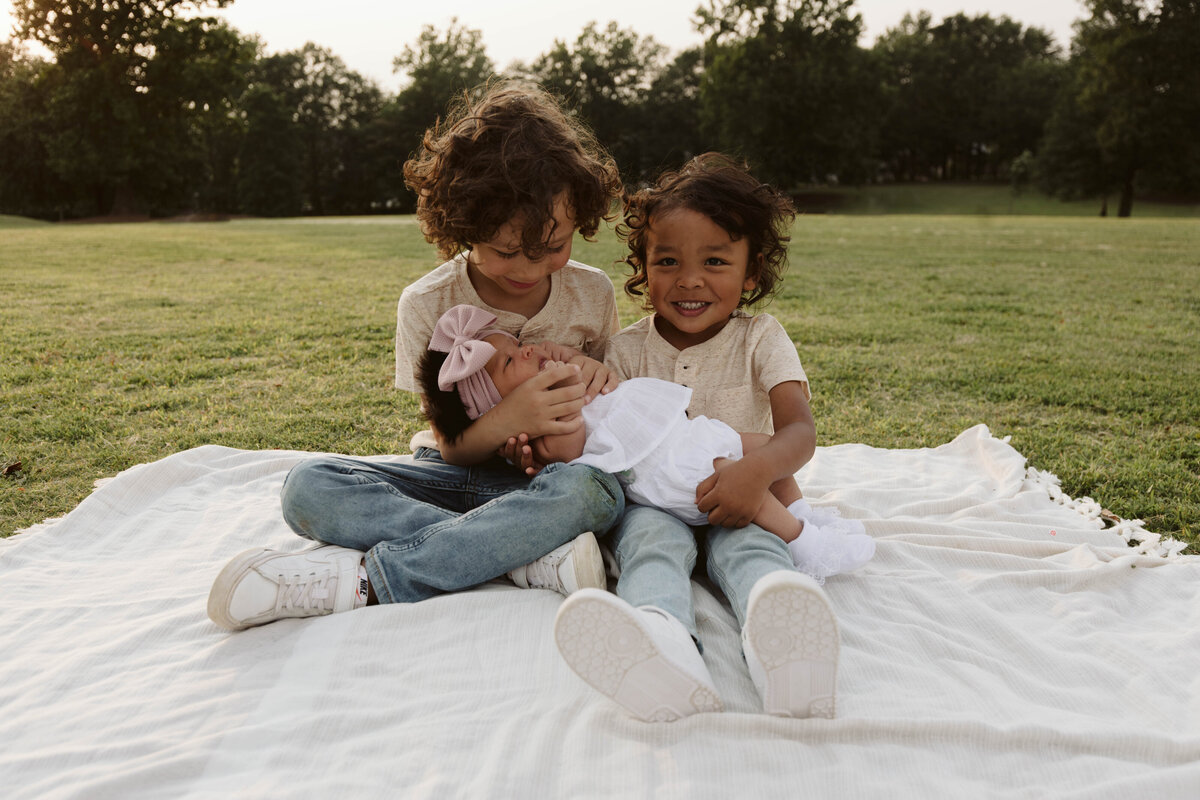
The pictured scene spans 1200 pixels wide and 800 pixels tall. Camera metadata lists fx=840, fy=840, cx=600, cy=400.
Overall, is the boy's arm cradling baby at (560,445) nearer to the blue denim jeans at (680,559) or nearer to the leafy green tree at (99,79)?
the blue denim jeans at (680,559)

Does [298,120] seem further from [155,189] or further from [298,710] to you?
[298,710]

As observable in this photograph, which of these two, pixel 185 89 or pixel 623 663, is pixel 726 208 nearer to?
pixel 623 663

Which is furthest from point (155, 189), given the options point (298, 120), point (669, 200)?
point (669, 200)

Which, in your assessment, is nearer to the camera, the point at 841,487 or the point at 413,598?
the point at 413,598

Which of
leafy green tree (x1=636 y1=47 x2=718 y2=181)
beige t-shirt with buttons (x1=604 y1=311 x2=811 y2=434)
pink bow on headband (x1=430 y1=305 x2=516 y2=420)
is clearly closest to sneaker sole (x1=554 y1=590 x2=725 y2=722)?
pink bow on headband (x1=430 y1=305 x2=516 y2=420)

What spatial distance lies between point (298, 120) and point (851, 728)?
168ft

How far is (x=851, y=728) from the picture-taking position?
1.64 m

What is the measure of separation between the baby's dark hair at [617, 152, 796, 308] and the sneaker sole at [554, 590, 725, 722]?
1398 millimetres

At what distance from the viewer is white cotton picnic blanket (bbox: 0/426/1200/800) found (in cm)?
153

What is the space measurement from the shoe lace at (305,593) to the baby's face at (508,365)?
0.75 metres

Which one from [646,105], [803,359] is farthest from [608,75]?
[803,359]

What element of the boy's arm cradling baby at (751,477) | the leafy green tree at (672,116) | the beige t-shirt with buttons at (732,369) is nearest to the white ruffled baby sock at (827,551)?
the boy's arm cradling baby at (751,477)

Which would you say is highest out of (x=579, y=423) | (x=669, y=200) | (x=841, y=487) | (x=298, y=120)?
(x=298, y=120)

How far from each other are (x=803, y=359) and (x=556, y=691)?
13.3 ft
